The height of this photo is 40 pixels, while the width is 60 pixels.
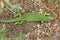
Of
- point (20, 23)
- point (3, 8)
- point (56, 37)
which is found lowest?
→ point (56, 37)

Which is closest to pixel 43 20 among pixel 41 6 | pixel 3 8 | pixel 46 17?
pixel 46 17

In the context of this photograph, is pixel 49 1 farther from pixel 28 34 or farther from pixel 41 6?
pixel 28 34

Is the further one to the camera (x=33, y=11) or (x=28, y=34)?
(x=33, y=11)

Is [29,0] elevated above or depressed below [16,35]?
above

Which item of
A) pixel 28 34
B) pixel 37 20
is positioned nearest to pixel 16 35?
pixel 28 34

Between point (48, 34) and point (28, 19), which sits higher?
point (28, 19)

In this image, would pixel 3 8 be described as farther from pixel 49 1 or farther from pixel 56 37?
pixel 56 37
